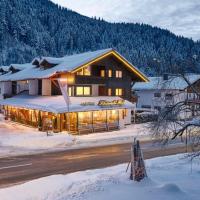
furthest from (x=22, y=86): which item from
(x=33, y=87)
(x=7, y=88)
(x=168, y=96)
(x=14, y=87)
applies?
(x=168, y=96)

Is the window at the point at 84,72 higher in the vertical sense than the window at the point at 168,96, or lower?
higher

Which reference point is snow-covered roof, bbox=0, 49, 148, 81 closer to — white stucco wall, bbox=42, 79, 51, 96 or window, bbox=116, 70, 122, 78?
white stucco wall, bbox=42, 79, 51, 96

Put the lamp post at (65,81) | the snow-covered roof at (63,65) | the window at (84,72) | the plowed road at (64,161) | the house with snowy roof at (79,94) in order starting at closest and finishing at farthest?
the plowed road at (64,161) → the house with snowy roof at (79,94) → the lamp post at (65,81) → the snow-covered roof at (63,65) → the window at (84,72)

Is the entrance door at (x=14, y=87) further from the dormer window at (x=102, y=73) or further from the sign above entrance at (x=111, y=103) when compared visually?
the sign above entrance at (x=111, y=103)

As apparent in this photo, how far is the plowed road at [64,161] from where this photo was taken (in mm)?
20484

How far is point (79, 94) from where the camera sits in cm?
4425

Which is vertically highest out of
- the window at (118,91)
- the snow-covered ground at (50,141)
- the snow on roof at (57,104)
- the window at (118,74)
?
the window at (118,74)

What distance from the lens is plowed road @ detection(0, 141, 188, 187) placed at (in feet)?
67.2

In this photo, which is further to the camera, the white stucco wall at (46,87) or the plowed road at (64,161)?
the white stucco wall at (46,87)

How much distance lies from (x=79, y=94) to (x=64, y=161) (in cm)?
2030

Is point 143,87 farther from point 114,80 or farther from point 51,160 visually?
point 51,160

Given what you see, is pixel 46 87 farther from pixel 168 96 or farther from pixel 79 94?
pixel 168 96

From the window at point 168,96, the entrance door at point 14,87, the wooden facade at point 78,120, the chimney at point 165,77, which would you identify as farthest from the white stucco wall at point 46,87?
the chimney at point 165,77

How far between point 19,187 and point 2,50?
169 m
